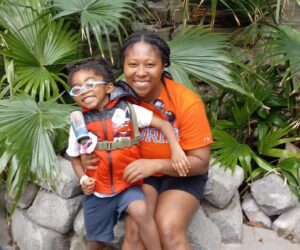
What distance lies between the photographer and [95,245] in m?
2.38

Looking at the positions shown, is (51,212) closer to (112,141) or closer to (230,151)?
(112,141)

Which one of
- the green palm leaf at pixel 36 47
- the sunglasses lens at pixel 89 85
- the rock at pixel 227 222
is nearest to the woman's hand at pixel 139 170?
the sunglasses lens at pixel 89 85

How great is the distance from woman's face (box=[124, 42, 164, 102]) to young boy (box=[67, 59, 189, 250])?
7 centimetres

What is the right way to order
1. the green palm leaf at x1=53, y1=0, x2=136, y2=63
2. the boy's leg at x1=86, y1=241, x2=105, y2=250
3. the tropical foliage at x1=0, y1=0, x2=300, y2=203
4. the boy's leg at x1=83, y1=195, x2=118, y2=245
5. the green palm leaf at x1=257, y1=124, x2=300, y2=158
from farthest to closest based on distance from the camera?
1. the green palm leaf at x1=257, y1=124, x2=300, y2=158
2. the green palm leaf at x1=53, y1=0, x2=136, y2=63
3. the tropical foliage at x1=0, y1=0, x2=300, y2=203
4. the boy's leg at x1=86, y1=241, x2=105, y2=250
5. the boy's leg at x1=83, y1=195, x2=118, y2=245

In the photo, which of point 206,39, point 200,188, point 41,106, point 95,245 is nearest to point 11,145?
point 41,106

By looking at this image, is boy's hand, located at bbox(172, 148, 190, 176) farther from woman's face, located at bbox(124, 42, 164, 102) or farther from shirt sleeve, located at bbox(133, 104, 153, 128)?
woman's face, located at bbox(124, 42, 164, 102)

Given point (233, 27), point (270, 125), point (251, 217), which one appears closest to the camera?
point (251, 217)

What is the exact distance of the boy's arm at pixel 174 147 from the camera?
2.10m

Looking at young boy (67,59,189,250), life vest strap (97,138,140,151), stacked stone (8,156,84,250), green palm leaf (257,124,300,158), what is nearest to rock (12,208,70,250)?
stacked stone (8,156,84,250)

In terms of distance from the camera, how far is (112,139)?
212 cm

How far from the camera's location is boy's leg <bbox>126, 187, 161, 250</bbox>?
83.4 inches

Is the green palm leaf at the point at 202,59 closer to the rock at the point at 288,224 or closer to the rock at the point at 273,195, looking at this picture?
the rock at the point at 273,195

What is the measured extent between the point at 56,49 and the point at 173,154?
139 cm

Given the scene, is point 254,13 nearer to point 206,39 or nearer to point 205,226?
point 206,39
